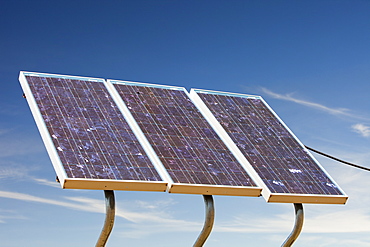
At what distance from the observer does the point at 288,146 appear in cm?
1289

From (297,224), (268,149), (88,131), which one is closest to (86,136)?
(88,131)

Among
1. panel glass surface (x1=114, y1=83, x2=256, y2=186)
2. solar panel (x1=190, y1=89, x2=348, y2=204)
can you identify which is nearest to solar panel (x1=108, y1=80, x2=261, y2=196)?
panel glass surface (x1=114, y1=83, x2=256, y2=186)

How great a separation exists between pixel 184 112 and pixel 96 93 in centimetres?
178

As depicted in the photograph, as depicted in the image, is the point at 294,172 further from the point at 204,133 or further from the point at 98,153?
the point at 98,153

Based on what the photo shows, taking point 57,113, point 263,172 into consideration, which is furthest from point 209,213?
point 57,113

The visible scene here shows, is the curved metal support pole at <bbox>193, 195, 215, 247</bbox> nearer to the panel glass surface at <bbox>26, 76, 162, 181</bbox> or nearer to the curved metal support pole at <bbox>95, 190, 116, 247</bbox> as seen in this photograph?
the panel glass surface at <bbox>26, 76, 162, 181</bbox>

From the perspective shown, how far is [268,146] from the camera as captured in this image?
12617 millimetres

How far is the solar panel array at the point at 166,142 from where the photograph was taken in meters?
10.0

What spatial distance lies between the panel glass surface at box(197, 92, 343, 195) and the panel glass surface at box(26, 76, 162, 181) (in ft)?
7.69

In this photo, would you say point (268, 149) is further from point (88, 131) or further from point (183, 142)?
point (88, 131)

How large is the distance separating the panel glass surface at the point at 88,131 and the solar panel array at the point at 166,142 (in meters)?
0.02

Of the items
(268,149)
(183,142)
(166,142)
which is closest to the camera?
(166,142)

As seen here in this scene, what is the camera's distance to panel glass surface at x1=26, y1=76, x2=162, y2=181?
984 cm

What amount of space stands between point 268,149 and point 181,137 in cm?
196
